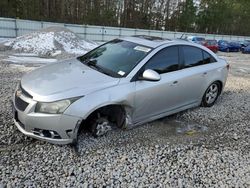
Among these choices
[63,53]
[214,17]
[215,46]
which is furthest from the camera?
[214,17]

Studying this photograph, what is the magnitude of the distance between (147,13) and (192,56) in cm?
2821

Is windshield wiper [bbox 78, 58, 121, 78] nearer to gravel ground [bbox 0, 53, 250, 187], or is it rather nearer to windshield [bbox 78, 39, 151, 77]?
windshield [bbox 78, 39, 151, 77]

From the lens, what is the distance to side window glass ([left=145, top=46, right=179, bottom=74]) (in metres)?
4.11

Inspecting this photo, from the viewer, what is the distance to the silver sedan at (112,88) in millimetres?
3248

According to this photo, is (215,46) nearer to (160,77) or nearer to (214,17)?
(214,17)

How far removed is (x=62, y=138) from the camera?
336cm

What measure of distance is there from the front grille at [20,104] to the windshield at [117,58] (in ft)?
4.09

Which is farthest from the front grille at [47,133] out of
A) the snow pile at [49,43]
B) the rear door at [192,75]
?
the snow pile at [49,43]

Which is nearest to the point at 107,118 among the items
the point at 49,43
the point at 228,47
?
the point at 49,43

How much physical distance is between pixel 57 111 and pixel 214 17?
139ft

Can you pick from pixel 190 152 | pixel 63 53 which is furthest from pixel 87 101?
pixel 63 53

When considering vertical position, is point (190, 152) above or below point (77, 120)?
below

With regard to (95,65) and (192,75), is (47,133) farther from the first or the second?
(192,75)

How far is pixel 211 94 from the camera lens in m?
5.55
